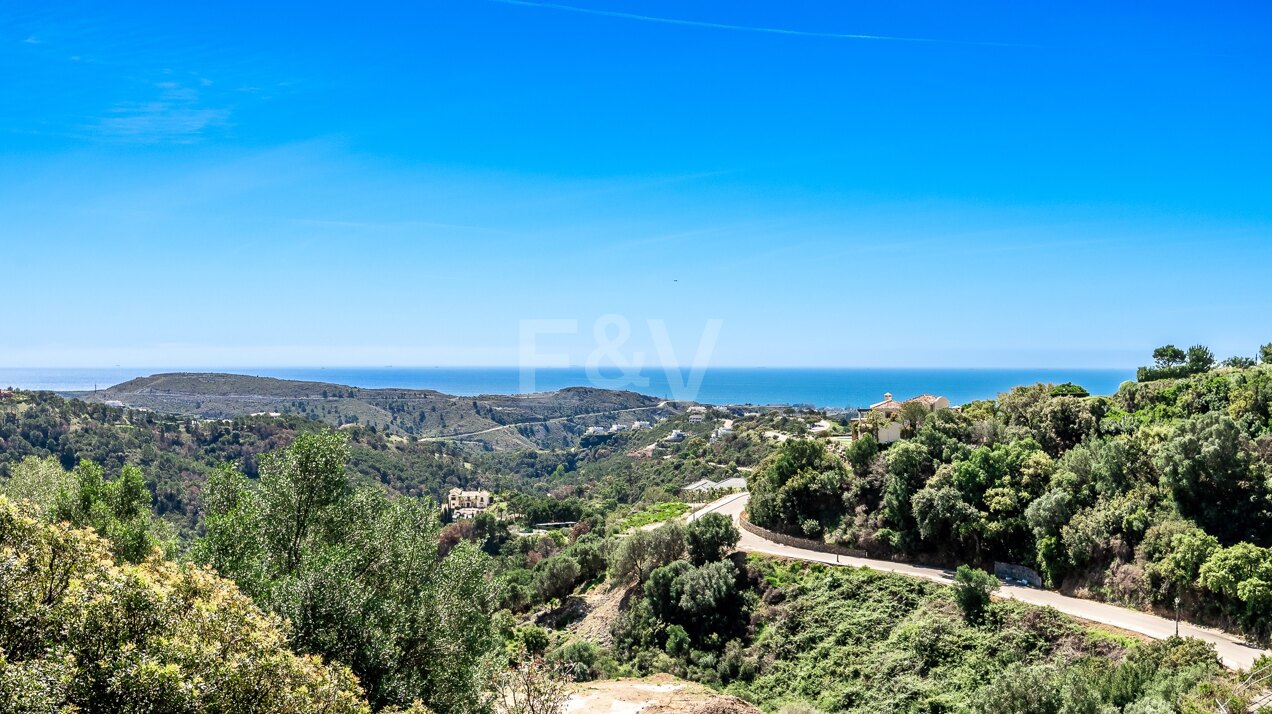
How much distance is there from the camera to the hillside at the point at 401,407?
148013 mm

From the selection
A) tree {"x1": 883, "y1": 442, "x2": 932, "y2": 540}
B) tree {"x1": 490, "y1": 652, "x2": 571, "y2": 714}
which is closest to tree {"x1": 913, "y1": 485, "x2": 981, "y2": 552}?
tree {"x1": 883, "y1": 442, "x2": 932, "y2": 540}

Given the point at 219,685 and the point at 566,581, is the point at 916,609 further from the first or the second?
the point at 219,685

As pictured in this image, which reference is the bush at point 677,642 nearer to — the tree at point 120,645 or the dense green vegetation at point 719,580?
the dense green vegetation at point 719,580

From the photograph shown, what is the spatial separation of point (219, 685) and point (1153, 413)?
35.4 m

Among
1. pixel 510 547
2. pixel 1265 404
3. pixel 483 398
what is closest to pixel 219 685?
pixel 1265 404

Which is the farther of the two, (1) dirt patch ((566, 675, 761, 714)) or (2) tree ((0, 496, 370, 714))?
(1) dirt patch ((566, 675, 761, 714))

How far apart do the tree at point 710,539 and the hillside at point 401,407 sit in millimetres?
113612

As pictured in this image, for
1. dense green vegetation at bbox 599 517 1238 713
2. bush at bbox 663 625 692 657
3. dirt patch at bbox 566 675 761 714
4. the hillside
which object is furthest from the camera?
the hillside

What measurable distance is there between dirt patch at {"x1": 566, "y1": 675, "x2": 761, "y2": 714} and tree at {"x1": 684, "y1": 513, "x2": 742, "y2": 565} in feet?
27.6

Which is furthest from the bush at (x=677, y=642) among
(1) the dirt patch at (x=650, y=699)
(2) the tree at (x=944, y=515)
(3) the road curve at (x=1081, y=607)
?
(2) the tree at (x=944, y=515)

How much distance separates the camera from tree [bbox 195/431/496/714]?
10820mm

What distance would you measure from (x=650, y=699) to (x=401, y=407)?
148 metres

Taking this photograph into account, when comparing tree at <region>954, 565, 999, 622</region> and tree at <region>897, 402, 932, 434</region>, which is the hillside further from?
tree at <region>954, 565, 999, 622</region>

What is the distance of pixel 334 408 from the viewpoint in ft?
504
